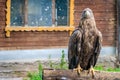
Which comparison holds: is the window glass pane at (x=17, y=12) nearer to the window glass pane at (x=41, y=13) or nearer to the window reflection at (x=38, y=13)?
the window reflection at (x=38, y=13)

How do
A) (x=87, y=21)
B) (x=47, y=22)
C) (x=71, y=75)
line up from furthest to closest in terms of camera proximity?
1. (x=47, y=22)
2. (x=87, y=21)
3. (x=71, y=75)

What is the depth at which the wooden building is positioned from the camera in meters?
10.9

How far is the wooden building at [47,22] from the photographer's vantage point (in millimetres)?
10938

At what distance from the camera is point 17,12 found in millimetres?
11094

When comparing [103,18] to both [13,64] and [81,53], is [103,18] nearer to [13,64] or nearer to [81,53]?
[13,64]

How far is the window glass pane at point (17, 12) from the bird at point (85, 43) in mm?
5512

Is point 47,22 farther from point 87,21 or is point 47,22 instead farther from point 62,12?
point 87,21

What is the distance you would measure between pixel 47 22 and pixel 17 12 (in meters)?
0.89

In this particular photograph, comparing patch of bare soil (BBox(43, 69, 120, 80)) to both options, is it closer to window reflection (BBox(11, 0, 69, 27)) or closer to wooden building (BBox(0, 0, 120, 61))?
wooden building (BBox(0, 0, 120, 61))

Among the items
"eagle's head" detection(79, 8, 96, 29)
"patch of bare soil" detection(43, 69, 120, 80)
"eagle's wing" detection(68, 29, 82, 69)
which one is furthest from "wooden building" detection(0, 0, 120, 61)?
"patch of bare soil" detection(43, 69, 120, 80)

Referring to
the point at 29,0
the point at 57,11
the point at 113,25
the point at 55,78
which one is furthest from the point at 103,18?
the point at 55,78

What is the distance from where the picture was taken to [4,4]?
10891 millimetres

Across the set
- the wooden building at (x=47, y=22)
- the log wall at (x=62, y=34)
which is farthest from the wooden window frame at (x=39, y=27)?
the log wall at (x=62, y=34)

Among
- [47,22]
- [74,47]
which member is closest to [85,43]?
[74,47]
